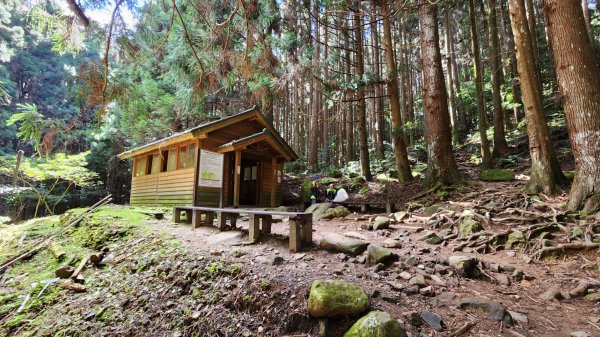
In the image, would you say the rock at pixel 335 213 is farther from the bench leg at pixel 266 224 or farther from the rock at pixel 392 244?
the rock at pixel 392 244

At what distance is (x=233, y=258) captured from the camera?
13.0 feet

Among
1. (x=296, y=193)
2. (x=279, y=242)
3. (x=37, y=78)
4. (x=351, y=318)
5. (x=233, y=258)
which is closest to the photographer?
(x=351, y=318)

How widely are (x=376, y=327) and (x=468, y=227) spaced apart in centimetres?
366

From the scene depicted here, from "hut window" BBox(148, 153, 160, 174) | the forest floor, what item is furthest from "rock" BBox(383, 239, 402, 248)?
"hut window" BBox(148, 153, 160, 174)

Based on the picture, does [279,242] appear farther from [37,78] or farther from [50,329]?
[37,78]

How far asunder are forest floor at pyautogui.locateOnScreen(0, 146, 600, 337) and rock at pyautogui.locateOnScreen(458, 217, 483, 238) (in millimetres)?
42

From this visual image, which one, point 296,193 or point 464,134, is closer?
point 296,193

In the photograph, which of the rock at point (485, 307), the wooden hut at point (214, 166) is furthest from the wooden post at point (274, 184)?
the rock at point (485, 307)

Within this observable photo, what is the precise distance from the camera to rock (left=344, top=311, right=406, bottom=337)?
2.18 metres

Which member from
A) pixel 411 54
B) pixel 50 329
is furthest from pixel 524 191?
pixel 411 54

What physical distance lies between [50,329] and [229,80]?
4.56 meters

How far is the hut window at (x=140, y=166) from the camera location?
13314 mm

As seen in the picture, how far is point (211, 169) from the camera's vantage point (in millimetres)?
10109

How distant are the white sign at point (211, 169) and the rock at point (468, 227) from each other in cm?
784
